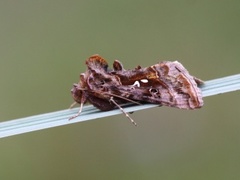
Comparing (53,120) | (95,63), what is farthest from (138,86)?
(53,120)

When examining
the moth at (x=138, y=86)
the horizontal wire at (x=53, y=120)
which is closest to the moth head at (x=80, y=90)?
the moth at (x=138, y=86)

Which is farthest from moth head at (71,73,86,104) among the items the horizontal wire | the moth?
the horizontal wire

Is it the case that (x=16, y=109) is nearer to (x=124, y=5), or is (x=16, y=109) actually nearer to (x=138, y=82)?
(x=124, y=5)

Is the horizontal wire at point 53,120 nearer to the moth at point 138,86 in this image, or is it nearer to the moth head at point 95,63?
the moth at point 138,86

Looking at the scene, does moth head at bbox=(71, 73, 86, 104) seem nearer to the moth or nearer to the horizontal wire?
the moth

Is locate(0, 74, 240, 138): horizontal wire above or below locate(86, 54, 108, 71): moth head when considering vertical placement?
below

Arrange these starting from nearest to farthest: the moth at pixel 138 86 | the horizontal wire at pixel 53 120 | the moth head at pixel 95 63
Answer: the horizontal wire at pixel 53 120 → the moth at pixel 138 86 → the moth head at pixel 95 63

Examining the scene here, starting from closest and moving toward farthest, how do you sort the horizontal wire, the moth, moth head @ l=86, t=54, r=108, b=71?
the horizontal wire, the moth, moth head @ l=86, t=54, r=108, b=71

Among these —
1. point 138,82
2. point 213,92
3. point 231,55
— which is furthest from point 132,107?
point 231,55

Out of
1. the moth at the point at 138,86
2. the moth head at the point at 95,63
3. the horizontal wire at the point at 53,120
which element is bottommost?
the horizontal wire at the point at 53,120

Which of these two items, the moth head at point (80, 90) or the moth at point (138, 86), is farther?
the moth head at point (80, 90)
